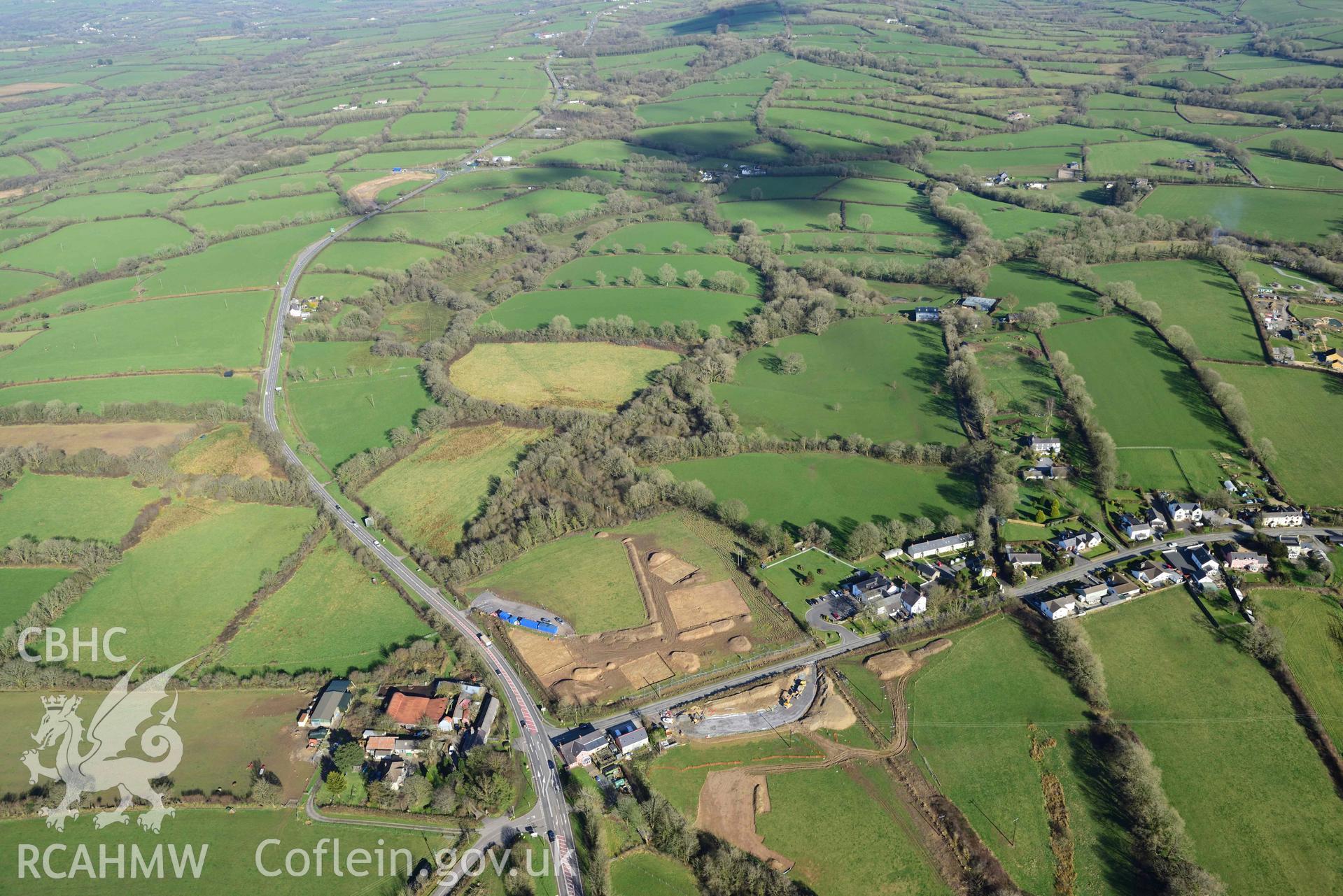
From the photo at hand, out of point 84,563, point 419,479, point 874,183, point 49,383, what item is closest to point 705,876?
point 419,479

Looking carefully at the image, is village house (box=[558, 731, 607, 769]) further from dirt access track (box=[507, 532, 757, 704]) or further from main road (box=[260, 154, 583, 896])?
dirt access track (box=[507, 532, 757, 704])

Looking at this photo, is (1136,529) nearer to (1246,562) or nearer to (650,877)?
(1246,562)

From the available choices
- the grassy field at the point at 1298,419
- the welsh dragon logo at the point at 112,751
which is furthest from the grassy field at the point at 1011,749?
the welsh dragon logo at the point at 112,751

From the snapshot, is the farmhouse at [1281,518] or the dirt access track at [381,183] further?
the dirt access track at [381,183]

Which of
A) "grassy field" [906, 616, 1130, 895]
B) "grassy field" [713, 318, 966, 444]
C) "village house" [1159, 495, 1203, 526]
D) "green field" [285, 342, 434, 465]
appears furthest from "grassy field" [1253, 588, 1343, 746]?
"green field" [285, 342, 434, 465]

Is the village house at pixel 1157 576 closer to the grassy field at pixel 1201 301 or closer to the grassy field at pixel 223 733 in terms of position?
the grassy field at pixel 1201 301

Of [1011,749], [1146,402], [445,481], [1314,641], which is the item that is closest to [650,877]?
[1011,749]
